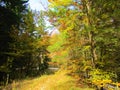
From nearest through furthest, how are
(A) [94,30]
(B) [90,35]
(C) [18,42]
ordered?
(A) [94,30]
(B) [90,35]
(C) [18,42]

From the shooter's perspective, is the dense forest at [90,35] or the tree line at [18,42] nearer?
the dense forest at [90,35]

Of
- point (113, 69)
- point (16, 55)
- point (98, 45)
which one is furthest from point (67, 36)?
point (16, 55)

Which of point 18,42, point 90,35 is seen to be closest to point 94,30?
point 90,35

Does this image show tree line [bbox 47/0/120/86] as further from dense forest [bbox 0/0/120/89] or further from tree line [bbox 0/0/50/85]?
tree line [bbox 0/0/50/85]

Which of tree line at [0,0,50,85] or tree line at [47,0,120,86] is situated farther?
tree line at [0,0,50,85]

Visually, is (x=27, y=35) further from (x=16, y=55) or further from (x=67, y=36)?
(x=67, y=36)

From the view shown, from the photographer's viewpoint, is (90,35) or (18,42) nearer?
(90,35)

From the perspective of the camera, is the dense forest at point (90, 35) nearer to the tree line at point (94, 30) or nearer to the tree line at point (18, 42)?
the tree line at point (94, 30)

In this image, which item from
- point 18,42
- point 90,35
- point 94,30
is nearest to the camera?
point 94,30

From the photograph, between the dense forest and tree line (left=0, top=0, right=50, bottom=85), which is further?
tree line (left=0, top=0, right=50, bottom=85)

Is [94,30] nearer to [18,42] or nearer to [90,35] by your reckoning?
[90,35]

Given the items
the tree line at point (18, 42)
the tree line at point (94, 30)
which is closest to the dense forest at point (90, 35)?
the tree line at point (94, 30)

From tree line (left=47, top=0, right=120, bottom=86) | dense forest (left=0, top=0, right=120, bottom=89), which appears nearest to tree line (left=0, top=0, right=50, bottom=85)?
dense forest (left=0, top=0, right=120, bottom=89)

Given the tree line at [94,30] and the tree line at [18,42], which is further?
the tree line at [18,42]
